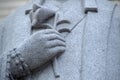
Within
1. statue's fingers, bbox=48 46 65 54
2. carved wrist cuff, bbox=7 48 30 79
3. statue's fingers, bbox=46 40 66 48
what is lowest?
carved wrist cuff, bbox=7 48 30 79

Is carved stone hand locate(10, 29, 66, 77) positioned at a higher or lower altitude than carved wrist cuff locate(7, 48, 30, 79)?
higher

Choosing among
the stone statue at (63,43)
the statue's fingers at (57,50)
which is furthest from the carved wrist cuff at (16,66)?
the statue's fingers at (57,50)

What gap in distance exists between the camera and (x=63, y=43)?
541 centimetres

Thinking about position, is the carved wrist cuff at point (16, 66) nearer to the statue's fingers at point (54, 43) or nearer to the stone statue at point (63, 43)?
the stone statue at point (63, 43)

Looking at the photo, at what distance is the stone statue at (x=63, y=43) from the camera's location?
527 centimetres

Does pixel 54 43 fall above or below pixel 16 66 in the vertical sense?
above

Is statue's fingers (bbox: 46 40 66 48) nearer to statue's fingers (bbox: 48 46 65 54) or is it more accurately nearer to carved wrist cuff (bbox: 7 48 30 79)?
statue's fingers (bbox: 48 46 65 54)

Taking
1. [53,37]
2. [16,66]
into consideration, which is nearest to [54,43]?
[53,37]

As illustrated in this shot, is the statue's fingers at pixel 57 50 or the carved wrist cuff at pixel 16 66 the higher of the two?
the statue's fingers at pixel 57 50

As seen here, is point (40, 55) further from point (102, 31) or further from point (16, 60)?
point (102, 31)

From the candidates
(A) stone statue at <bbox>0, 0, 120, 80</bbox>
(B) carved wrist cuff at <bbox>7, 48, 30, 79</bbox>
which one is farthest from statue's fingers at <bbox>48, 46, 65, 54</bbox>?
(B) carved wrist cuff at <bbox>7, 48, 30, 79</bbox>

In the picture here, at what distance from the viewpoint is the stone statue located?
527cm

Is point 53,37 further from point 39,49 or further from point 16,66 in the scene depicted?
point 16,66

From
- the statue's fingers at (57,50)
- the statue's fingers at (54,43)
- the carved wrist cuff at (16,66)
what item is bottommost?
the carved wrist cuff at (16,66)
